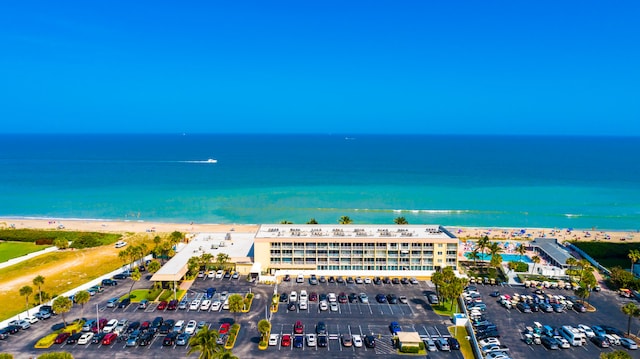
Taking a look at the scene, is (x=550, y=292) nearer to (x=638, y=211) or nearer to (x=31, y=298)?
(x=31, y=298)

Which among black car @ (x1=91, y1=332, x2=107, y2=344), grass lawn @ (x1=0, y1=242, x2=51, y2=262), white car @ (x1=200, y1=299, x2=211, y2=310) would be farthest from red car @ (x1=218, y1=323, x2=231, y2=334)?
grass lawn @ (x1=0, y1=242, x2=51, y2=262)

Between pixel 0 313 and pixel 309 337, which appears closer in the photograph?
pixel 309 337

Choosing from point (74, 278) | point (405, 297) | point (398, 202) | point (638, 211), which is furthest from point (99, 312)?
point (638, 211)

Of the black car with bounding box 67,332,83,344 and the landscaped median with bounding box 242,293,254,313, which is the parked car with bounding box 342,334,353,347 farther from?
the black car with bounding box 67,332,83,344

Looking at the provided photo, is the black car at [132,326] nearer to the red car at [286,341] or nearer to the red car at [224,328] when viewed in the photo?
the red car at [224,328]

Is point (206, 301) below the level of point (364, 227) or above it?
below
